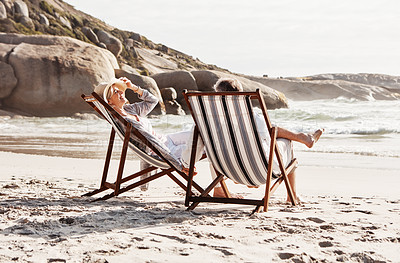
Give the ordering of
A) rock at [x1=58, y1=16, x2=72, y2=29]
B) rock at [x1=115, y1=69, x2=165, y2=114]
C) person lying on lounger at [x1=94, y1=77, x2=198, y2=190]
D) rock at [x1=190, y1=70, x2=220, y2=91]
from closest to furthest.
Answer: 1. person lying on lounger at [x1=94, y1=77, x2=198, y2=190]
2. rock at [x1=115, y1=69, x2=165, y2=114]
3. rock at [x1=190, y1=70, x2=220, y2=91]
4. rock at [x1=58, y1=16, x2=72, y2=29]

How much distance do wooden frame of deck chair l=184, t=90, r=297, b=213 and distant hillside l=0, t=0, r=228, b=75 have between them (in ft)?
81.0

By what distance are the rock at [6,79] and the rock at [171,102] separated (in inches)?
231

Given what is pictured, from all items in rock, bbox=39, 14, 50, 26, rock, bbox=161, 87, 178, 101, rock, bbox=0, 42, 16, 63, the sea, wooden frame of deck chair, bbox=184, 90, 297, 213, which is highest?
rock, bbox=39, 14, 50, 26

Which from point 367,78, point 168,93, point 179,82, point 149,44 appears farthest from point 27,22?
point 367,78

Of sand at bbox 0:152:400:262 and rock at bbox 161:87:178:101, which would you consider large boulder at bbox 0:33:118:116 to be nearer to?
rock at bbox 161:87:178:101

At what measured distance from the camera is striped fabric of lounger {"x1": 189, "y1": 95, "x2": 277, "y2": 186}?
3.46m

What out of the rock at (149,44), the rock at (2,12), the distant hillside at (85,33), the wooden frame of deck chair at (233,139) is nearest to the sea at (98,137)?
the wooden frame of deck chair at (233,139)

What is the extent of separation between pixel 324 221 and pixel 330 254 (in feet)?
2.41

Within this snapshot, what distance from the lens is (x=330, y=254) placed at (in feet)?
8.37

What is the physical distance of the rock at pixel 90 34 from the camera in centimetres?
3483

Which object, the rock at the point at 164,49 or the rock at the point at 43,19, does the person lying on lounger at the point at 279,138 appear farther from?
the rock at the point at 164,49

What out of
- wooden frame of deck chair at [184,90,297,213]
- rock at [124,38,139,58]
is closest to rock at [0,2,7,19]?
rock at [124,38,139,58]

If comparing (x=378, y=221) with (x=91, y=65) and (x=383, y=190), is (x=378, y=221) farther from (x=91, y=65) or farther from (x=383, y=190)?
(x=91, y=65)

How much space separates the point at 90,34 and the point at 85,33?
37.4 inches
